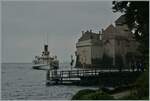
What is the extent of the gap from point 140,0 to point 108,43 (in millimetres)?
84074

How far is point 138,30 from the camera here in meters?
34.8

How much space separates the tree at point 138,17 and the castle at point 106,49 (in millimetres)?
63221

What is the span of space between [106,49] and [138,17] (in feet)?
254

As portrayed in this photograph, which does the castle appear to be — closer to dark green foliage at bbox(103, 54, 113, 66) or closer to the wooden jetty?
dark green foliage at bbox(103, 54, 113, 66)

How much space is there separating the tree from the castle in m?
63.2

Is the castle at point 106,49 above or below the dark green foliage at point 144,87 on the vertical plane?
above

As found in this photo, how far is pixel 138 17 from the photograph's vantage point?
31.6 m

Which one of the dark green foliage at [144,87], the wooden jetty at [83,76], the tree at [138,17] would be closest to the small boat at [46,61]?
the wooden jetty at [83,76]

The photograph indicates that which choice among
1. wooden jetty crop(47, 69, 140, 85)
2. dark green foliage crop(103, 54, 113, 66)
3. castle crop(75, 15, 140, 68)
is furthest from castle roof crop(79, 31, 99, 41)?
wooden jetty crop(47, 69, 140, 85)

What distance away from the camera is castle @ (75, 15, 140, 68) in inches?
4050

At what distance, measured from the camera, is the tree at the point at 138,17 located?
94.9 feet

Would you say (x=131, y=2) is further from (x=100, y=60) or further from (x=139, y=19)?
(x=100, y=60)

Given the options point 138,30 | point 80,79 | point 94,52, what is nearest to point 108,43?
point 94,52

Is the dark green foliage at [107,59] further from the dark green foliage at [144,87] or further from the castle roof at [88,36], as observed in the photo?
the dark green foliage at [144,87]
